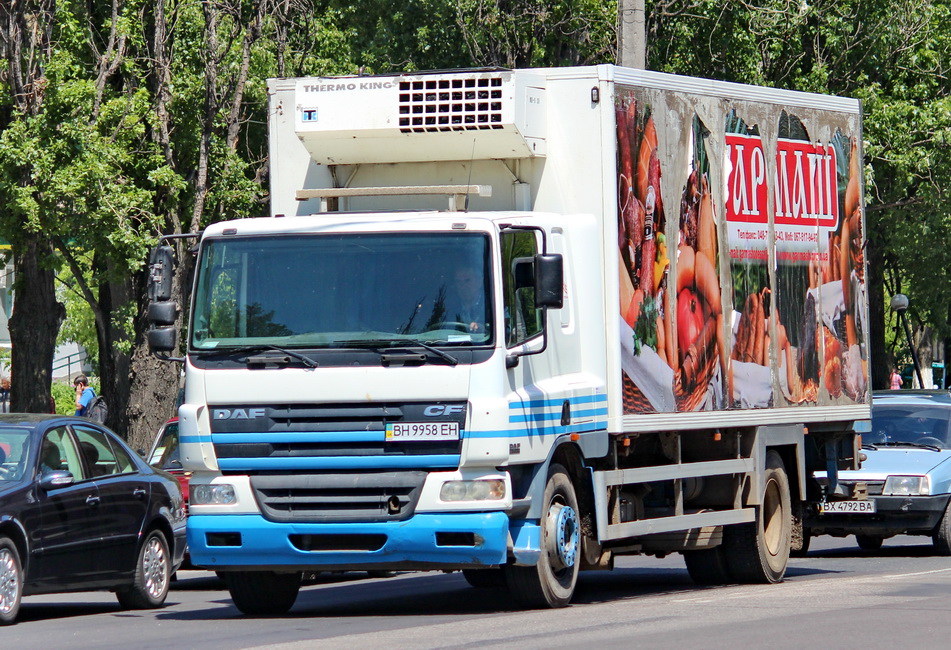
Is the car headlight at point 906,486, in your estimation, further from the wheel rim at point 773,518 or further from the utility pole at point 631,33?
the utility pole at point 631,33

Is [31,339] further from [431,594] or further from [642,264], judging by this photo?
[642,264]

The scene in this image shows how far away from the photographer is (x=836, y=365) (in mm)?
14688


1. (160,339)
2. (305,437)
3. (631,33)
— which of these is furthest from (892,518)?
(160,339)

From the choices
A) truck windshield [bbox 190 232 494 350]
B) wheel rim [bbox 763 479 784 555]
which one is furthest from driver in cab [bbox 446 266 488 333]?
wheel rim [bbox 763 479 784 555]

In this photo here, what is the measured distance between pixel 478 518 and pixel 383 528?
60cm

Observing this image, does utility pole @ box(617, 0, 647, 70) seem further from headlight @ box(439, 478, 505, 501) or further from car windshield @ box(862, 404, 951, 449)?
headlight @ box(439, 478, 505, 501)

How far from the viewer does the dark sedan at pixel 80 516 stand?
11461 millimetres

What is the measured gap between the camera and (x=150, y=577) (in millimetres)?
13070

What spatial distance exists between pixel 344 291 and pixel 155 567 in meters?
3.59

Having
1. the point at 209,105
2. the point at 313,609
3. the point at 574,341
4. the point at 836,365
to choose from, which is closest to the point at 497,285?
the point at 574,341

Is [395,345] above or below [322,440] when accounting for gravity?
above

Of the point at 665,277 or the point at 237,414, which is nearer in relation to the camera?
the point at 237,414

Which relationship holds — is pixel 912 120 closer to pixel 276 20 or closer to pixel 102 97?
pixel 276 20

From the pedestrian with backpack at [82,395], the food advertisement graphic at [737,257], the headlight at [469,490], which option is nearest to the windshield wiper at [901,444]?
the food advertisement graphic at [737,257]
